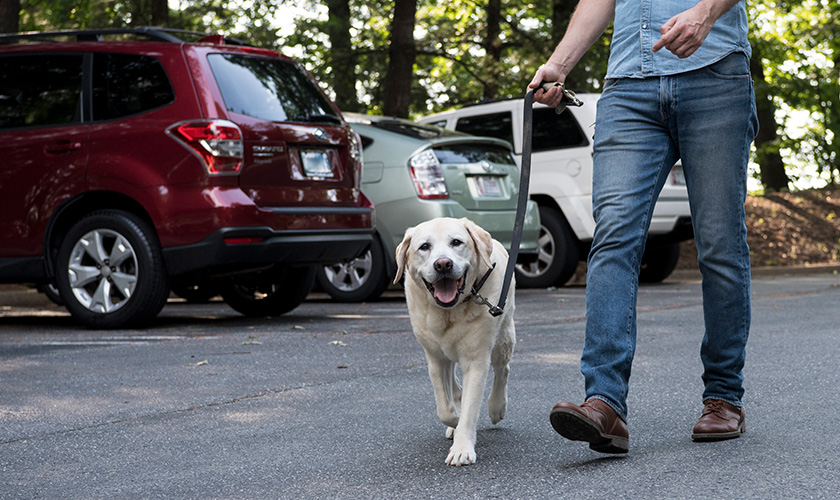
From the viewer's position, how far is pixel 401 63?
15.2 meters

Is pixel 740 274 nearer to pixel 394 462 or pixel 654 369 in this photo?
pixel 394 462

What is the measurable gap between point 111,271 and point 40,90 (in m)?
1.53

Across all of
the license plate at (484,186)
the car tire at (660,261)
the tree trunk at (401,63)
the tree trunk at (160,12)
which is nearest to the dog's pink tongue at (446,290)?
the license plate at (484,186)

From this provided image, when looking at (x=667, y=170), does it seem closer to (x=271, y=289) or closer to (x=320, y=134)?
(x=320, y=134)

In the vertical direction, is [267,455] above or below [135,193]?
below

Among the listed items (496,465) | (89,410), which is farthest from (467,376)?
(89,410)

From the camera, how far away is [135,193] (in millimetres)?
7129

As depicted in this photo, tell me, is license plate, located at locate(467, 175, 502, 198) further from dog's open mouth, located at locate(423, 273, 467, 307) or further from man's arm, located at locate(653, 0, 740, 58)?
man's arm, located at locate(653, 0, 740, 58)

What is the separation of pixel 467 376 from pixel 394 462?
379 millimetres

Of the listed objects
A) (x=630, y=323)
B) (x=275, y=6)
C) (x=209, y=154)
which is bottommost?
(x=630, y=323)

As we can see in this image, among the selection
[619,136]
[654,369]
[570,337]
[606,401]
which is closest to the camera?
[606,401]

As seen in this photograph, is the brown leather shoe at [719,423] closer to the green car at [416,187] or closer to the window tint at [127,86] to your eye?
the window tint at [127,86]

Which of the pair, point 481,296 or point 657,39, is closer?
point 657,39

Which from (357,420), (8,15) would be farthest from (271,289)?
(8,15)
